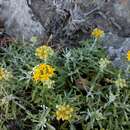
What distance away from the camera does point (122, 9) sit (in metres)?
3.05

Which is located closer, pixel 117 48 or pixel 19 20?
pixel 117 48

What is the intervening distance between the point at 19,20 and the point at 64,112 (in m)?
1.26

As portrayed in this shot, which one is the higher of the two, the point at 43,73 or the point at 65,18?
the point at 65,18

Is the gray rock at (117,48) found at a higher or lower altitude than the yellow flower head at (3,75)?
higher

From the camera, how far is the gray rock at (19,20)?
3100mm

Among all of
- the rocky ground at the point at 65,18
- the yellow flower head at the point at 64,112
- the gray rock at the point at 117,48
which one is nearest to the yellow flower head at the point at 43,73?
the yellow flower head at the point at 64,112

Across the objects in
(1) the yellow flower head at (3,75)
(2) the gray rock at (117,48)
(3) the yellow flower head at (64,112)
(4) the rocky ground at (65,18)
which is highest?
(4) the rocky ground at (65,18)

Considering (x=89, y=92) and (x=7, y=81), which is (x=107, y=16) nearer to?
(x=89, y=92)

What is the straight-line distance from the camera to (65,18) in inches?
122

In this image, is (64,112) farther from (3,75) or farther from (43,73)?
(3,75)

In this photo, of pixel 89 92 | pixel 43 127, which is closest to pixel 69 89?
pixel 89 92

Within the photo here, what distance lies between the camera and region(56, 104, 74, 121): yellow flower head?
2.07m

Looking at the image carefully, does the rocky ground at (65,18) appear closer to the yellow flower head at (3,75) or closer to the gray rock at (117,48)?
the gray rock at (117,48)

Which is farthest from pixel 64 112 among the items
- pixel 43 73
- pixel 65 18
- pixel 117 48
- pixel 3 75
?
pixel 65 18
